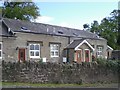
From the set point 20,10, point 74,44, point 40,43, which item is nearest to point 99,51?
point 74,44

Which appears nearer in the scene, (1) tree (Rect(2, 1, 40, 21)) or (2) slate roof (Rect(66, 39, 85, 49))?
(2) slate roof (Rect(66, 39, 85, 49))

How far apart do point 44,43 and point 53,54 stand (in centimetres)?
238

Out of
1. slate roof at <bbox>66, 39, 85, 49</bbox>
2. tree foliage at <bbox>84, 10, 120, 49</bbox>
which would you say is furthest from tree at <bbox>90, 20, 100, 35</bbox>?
slate roof at <bbox>66, 39, 85, 49</bbox>

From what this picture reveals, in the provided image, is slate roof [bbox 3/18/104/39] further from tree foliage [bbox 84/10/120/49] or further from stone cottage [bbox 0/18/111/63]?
tree foliage [bbox 84/10/120/49]

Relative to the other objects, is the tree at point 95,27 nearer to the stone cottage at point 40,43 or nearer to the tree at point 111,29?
the tree at point 111,29

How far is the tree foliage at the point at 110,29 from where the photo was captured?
65.3 metres

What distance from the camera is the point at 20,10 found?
191 ft

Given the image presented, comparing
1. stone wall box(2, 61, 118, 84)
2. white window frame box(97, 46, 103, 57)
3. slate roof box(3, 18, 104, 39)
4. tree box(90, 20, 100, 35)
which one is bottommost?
stone wall box(2, 61, 118, 84)

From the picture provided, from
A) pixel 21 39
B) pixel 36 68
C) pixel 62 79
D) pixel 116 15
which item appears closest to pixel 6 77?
pixel 36 68

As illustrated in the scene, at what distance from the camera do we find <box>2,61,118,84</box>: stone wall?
63.6ft

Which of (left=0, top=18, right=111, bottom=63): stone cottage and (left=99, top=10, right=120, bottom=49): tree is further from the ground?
(left=99, top=10, right=120, bottom=49): tree

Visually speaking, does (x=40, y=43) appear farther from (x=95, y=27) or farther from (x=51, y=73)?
(x=95, y=27)

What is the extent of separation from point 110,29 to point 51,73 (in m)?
50.0

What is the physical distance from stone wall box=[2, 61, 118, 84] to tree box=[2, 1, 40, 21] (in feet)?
124
